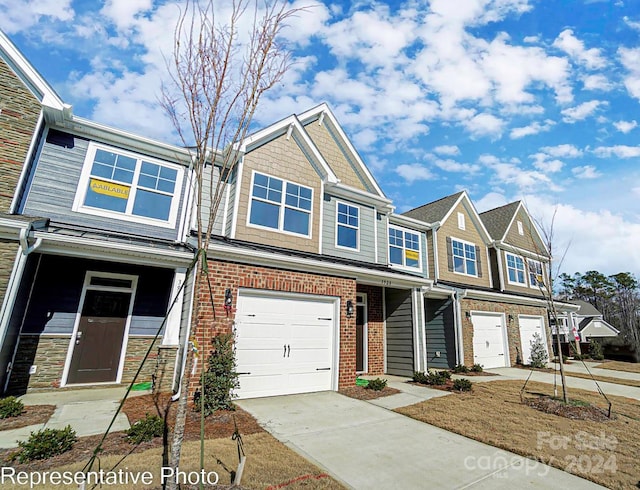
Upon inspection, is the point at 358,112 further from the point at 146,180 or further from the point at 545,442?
the point at 545,442

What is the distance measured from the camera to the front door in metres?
7.83

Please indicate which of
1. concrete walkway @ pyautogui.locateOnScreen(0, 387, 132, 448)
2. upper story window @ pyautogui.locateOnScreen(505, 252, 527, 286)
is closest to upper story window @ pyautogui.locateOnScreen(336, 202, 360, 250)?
concrete walkway @ pyautogui.locateOnScreen(0, 387, 132, 448)

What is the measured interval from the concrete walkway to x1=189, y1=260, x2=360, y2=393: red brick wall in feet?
4.92

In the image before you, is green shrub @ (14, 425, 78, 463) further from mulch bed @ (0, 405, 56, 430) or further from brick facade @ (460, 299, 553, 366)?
brick facade @ (460, 299, 553, 366)

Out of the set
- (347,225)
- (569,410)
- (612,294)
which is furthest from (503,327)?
(612,294)

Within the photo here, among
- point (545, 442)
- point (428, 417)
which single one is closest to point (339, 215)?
point (428, 417)

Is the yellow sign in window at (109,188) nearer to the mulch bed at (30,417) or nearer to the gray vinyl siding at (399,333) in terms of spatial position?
the mulch bed at (30,417)

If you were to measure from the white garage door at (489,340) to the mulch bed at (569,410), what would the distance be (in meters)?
5.97

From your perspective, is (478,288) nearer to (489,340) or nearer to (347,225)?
(489,340)

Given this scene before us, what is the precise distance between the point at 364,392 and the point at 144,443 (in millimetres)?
5403

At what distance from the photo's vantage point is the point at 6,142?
7.12m

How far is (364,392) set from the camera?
8.18 metres

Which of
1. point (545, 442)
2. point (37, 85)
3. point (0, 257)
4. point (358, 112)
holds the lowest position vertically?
point (545, 442)

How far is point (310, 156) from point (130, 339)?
793 centimetres
